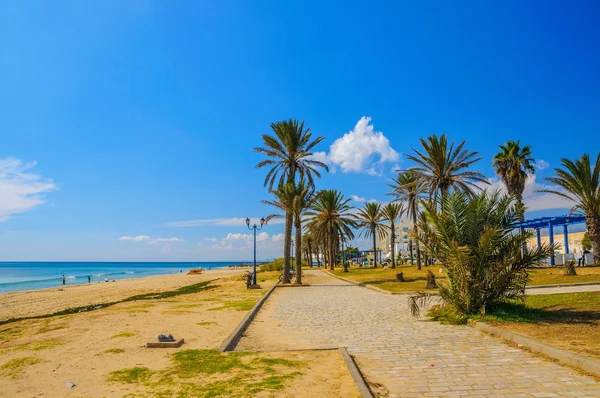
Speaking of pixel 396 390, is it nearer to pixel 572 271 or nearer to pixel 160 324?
pixel 160 324

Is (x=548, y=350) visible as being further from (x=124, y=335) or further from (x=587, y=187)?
(x=587, y=187)

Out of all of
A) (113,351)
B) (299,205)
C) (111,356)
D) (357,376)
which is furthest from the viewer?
(299,205)

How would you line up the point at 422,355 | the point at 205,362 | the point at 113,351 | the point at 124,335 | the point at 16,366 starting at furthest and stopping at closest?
the point at 124,335, the point at 113,351, the point at 16,366, the point at 422,355, the point at 205,362

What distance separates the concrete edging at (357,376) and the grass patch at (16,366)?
528 centimetres

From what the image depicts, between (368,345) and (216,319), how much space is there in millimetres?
5875

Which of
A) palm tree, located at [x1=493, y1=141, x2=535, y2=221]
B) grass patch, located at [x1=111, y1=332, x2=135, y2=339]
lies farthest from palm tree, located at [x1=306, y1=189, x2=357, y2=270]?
grass patch, located at [x1=111, y1=332, x2=135, y2=339]

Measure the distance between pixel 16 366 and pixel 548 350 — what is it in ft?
29.7

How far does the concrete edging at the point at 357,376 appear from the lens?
16.3 feet

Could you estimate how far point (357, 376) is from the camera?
18.6 ft

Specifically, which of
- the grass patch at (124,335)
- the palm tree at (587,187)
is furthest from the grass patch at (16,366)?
the palm tree at (587,187)

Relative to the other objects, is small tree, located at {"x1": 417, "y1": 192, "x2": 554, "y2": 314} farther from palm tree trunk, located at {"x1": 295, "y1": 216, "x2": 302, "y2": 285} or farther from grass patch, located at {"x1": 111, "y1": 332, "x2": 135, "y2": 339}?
palm tree trunk, located at {"x1": 295, "y1": 216, "x2": 302, "y2": 285}

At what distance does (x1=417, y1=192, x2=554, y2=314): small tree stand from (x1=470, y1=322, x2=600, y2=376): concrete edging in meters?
1.25

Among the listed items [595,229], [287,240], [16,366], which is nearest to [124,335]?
[16,366]

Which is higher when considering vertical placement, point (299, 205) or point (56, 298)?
point (299, 205)
